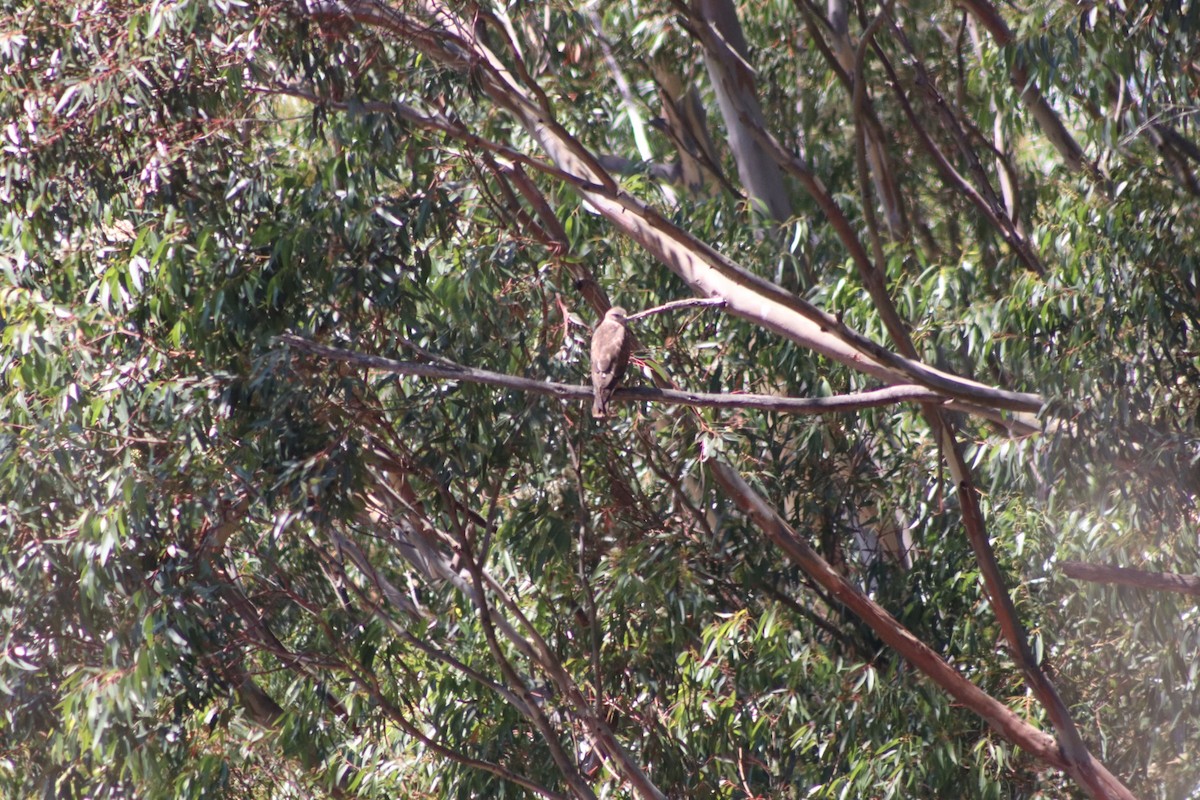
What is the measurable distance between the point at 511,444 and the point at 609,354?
0.78 m

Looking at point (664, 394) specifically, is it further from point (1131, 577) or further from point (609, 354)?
point (1131, 577)

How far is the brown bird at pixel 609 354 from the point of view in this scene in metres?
4.35

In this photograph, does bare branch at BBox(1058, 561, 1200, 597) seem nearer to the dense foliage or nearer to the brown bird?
the dense foliage

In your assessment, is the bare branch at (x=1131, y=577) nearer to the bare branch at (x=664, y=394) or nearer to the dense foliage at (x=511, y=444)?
the dense foliage at (x=511, y=444)

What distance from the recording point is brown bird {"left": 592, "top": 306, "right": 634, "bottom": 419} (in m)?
4.35

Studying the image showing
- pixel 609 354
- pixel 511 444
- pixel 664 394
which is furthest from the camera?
pixel 511 444

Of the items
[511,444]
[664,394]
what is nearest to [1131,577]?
[664,394]

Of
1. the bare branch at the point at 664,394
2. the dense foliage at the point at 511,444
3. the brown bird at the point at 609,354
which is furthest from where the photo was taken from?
the dense foliage at the point at 511,444

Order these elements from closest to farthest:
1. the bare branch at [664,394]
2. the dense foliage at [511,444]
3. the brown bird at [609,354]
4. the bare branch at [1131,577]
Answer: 1. the bare branch at [664,394]
2. the brown bird at [609,354]
3. the bare branch at [1131,577]
4. the dense foliage at [511,444]

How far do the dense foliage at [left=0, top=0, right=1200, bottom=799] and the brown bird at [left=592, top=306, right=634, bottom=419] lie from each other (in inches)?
10.4

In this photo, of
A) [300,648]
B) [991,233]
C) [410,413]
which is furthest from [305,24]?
[991,233]

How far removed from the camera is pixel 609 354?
4523 millimetres

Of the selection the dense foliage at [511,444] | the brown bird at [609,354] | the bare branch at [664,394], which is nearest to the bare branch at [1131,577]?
the dense foliage at [511,444]

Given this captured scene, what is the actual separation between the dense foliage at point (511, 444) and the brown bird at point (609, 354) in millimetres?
263
